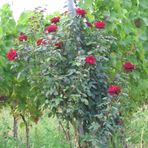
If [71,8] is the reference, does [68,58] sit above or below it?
below

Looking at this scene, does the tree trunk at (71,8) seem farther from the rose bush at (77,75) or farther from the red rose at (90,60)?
the red rose at (90,60)

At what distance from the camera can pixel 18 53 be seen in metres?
3.54

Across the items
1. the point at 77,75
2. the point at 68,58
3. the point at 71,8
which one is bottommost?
the point at 77,75

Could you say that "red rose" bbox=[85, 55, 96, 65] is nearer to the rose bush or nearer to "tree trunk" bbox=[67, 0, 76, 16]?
the rose bush

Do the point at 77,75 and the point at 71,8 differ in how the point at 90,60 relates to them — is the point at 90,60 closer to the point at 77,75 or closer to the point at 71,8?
the point at 77,75

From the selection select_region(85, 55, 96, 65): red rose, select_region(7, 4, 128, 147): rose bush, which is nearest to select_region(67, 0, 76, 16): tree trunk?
select_region(7, 4, 128, 147): rose bush

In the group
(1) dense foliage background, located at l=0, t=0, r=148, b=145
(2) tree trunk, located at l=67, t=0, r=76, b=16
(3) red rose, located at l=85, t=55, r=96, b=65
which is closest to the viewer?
(3) red rose, located at l=85, t=55, r=96, b=65

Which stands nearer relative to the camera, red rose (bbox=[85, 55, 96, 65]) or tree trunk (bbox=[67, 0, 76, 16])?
red rose (bbox=[85, 55, 96, 65])

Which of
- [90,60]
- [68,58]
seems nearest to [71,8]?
[68,58]

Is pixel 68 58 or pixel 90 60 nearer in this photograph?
pixel 90 60

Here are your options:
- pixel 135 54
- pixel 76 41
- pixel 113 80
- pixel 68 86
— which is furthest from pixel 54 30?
pixel 135 54

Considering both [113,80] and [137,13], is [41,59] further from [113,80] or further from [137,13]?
[137,13]

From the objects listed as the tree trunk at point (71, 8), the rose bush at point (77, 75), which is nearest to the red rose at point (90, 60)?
the rose bush at point (77, 75)

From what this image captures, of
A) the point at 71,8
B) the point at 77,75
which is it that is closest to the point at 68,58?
the point at 77,75
